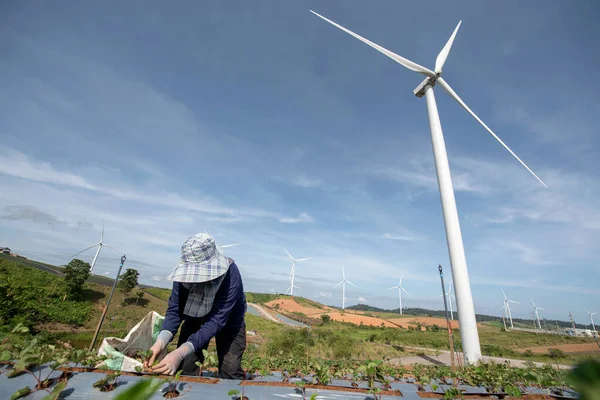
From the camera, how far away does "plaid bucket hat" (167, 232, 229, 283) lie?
3281 mm

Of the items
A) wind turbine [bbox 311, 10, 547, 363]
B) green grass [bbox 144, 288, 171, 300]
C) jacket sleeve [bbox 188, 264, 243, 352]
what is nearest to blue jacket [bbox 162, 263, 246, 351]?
jacket sleeve [bbox 188, 264, 243, 352]

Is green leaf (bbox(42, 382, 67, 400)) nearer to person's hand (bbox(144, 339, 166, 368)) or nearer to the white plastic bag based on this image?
person's hand (bbox(144, 339, 166, 368))

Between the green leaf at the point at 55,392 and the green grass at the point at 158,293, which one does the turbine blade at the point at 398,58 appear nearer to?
the green leaf at the point at 55,392

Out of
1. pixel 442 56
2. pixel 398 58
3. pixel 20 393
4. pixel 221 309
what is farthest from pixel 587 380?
pixel 442 56

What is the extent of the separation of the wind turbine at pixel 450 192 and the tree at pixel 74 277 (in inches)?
1241

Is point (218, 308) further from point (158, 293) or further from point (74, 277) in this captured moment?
point (158, 293)

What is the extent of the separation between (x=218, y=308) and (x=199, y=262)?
2.22 feet

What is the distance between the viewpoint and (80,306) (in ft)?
87.8

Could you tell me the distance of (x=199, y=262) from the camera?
340 cm

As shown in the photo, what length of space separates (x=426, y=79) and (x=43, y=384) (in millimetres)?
18708

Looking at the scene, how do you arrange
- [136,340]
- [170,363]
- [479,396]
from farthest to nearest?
[136,340]
[170,363]
[479,396]

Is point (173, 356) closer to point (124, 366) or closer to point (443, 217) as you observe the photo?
point (124, 366)

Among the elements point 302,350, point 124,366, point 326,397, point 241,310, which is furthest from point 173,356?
point 302,350

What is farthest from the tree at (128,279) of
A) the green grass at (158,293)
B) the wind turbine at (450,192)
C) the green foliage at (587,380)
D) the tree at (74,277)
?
the green foliage at (587,380)
